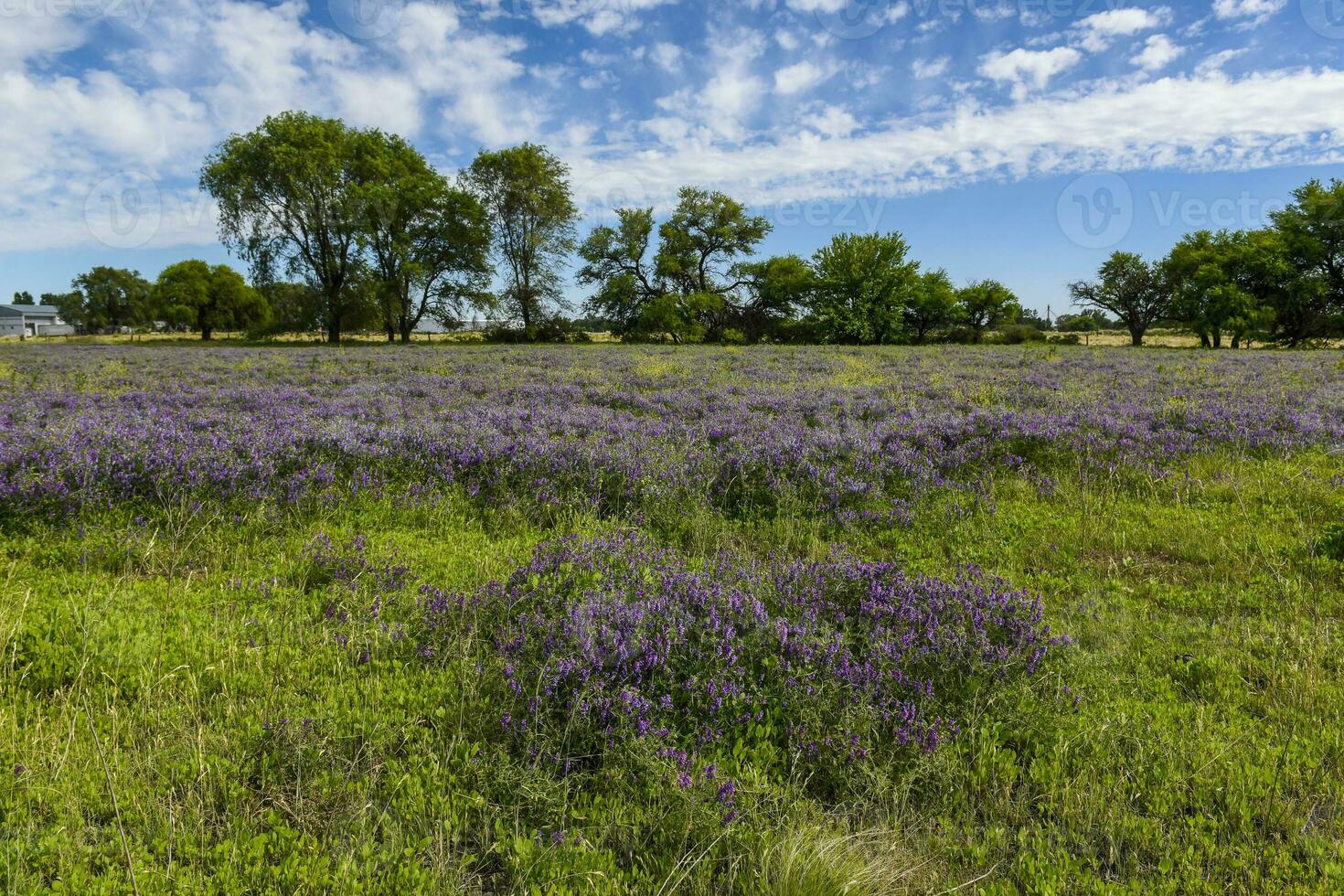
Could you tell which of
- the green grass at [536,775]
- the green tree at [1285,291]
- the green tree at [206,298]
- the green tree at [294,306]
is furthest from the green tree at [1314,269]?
the green tree at [206,298]

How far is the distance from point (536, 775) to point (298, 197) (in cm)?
5310

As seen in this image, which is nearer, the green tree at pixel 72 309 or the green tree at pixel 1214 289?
the green tree at pixel 1214 289

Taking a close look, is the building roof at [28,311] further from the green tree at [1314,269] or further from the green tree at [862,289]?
the green tree at [1314,269]

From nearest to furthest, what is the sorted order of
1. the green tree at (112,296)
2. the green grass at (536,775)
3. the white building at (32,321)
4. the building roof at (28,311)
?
the green grass at (536,775) < the green tree at (112,296) < the white building at (32,321) < the building roof at (28,311)

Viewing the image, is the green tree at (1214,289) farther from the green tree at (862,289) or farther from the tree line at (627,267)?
the green tree at (862,289)

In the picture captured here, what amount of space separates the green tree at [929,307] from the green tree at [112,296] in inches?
4987

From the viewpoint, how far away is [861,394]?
13.8 metres

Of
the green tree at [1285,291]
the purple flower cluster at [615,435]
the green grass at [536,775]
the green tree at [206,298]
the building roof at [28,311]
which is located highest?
the building roof at [28,311]

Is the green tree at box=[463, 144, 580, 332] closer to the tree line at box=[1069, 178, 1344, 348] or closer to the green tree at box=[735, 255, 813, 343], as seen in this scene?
the green tree at box=[735, 255, 813, 343]

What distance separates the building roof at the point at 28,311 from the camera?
Result: 13575 centimetres

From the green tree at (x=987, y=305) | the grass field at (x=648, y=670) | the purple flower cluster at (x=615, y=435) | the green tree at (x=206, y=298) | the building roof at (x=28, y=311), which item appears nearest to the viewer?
the grass field at (x=648, y=670)

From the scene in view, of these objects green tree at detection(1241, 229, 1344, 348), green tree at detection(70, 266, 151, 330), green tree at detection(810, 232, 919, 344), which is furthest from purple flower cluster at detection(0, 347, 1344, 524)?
green tree at detection(70, 266, 151, 330)

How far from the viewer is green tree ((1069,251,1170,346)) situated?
5747 cm

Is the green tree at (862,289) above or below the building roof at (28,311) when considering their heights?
below
